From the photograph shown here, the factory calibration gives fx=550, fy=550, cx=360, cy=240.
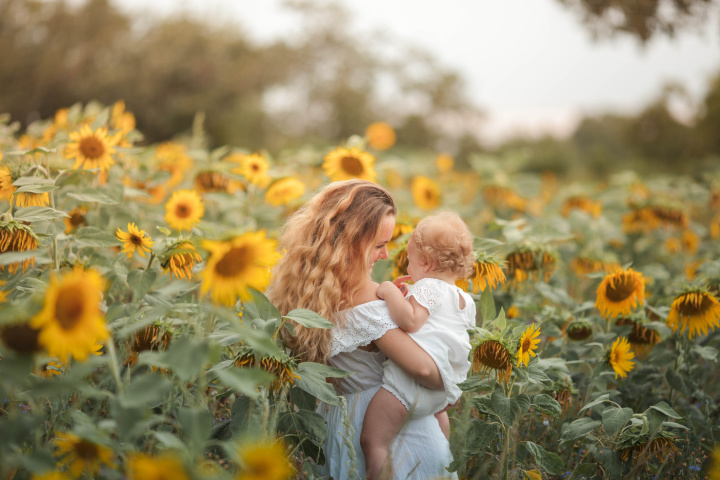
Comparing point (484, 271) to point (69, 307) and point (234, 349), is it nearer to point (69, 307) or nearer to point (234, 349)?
point (234, 349)

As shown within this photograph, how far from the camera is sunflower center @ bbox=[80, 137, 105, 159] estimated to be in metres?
2.26

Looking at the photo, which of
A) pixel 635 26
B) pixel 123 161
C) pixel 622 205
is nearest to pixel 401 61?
pixel 635 26

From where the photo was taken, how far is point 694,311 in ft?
6.49

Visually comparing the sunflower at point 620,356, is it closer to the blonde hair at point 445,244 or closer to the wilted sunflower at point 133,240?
the blonde hair at point 445,244

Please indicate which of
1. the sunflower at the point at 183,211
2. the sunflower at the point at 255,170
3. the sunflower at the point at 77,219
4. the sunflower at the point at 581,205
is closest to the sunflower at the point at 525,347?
the sunflower at the point at 183,211

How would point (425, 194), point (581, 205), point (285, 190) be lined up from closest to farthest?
1. point (285, 190)
2. point (425, 194)
3. point (581, 205)

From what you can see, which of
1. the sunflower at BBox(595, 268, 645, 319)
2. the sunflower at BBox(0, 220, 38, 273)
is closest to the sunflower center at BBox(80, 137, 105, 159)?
the sunflower at BBox(0, 220, 38, 273)

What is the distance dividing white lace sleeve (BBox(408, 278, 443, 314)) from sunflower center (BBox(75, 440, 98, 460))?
36.2 inches

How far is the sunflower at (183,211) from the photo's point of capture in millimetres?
2249

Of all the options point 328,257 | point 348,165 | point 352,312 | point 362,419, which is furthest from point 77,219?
point 362,419

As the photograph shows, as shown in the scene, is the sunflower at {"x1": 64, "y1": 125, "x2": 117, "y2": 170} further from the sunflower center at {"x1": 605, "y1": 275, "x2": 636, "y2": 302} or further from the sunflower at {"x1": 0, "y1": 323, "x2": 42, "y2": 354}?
the sunflower center at {"x1": 605, "y1": 275, "x2": 636, "y2": 302}

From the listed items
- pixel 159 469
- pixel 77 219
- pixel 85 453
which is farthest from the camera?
pixel 77 219

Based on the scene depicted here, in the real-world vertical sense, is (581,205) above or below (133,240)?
below

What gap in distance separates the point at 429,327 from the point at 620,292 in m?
0.91
